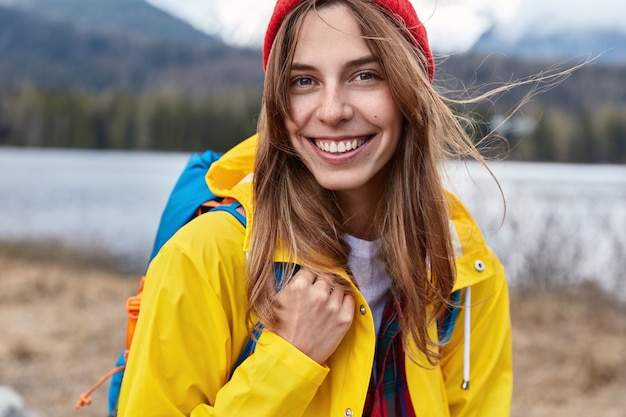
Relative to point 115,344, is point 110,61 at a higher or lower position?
higher

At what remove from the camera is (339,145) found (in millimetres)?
1607

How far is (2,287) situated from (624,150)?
150 feet

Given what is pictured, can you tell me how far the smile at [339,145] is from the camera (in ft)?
5.27

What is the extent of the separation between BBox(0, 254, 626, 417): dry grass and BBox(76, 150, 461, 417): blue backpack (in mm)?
3588

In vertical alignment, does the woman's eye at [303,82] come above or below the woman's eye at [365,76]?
below

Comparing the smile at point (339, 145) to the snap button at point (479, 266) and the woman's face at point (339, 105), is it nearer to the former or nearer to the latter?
the woman's face at point (339, 105)

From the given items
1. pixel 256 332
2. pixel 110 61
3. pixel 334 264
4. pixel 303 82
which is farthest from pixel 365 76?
pixel 110 61

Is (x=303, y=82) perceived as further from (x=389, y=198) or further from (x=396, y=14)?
(x=389, y=198)

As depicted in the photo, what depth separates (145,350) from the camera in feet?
4.69

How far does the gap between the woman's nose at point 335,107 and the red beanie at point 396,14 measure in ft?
0.81

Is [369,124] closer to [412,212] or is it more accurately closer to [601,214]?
[412,212]

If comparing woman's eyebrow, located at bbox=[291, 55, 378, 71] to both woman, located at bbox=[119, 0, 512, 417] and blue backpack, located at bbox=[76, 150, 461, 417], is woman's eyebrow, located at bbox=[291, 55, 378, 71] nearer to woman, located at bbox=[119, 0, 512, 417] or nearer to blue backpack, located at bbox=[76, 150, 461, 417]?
woman, located at bbox=[119, 0, 512, 417]

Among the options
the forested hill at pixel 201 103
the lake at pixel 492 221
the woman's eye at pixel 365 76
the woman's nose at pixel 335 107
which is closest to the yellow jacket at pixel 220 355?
the woman's nose at pixel 335 107

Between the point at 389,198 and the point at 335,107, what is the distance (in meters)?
0.35
